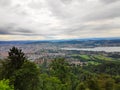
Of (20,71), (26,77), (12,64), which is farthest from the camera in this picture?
(12,64)

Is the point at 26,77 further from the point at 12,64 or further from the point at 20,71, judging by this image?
the point at 12,64

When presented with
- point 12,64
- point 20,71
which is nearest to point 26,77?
point 20,71

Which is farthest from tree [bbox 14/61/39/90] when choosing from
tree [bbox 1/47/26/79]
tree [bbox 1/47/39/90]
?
tree [bbox 1/47/26/79]

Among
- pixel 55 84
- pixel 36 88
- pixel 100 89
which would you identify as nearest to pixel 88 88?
pixel 100 89

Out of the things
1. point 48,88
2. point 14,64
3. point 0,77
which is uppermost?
point 14,64

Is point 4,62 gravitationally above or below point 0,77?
above

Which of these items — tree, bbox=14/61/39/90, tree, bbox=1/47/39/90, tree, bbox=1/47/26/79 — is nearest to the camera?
tree, bbox=14/61/39/90

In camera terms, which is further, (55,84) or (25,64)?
(55,84)

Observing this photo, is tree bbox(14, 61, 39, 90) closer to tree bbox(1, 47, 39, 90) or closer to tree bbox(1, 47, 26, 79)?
tree bbox(1, 47, 39, 90)

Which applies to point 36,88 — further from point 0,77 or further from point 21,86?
point 0,77

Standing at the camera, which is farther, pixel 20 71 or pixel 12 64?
pixel 12 64

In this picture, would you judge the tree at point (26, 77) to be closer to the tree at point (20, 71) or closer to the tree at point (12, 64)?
the tree at point (20, 71)
